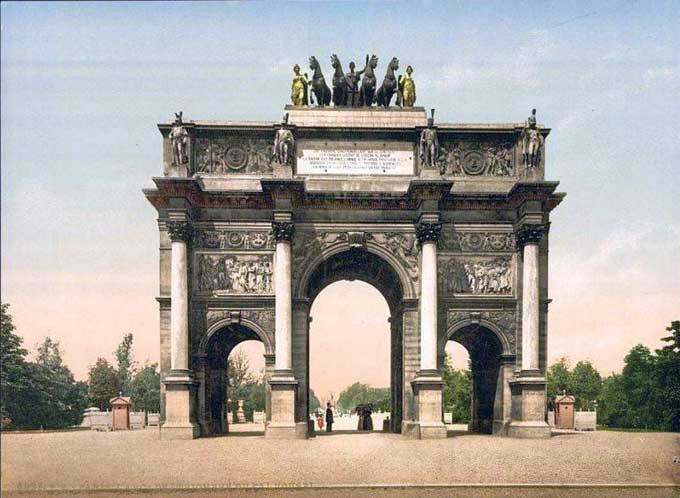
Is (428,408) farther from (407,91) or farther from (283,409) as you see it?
(407,91)

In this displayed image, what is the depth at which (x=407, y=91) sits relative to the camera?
27.8 metres

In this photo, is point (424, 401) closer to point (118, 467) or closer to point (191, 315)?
point (191, 315)

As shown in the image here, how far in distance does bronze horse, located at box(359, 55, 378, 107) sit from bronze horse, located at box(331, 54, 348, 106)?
64 centimetres

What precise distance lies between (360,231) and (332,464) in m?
11.6

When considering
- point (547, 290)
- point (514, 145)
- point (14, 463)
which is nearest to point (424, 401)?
point (547, 290)

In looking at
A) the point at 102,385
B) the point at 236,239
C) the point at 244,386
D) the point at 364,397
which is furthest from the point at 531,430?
the point at 364,397

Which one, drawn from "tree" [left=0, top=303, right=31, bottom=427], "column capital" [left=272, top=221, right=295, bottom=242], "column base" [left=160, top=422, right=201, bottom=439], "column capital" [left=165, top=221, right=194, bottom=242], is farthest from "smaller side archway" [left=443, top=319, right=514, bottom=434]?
"tree" [left=0, top=303, right=31, bottom=427]

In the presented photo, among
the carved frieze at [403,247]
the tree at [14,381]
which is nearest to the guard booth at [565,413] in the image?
the carved frieze at [403,247]

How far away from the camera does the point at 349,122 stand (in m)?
27.3

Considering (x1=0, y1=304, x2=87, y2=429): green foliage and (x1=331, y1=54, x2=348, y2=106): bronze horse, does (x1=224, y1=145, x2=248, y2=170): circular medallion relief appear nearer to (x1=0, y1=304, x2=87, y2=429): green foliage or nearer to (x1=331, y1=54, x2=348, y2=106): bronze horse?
(x1=331, y1=54, x2=348, y2=106): bronze horse

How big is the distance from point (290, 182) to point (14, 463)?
56.7ft

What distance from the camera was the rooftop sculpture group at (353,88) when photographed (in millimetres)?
27594

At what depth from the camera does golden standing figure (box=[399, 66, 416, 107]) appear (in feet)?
91.0

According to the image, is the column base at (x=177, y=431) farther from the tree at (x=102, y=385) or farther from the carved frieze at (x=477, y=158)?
the tree at (x=102, y=385)
